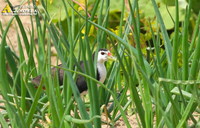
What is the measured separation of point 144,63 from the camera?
A: 1.64 metres

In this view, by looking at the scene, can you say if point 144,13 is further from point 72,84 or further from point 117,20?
point 72,84

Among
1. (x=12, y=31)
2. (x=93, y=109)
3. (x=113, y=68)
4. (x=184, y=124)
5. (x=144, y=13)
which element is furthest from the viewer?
(x=12, y=31)

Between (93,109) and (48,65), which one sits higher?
(48,65)

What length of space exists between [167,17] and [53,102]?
304 cm

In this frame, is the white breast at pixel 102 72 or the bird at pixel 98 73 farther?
the white breast at pixel 102 72

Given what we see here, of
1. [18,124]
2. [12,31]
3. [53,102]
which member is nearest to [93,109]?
[53,102]

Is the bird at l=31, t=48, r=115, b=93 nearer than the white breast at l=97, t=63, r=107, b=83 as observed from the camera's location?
Yes

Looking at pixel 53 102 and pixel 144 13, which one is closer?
pixel 53 102

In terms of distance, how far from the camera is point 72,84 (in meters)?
1.60

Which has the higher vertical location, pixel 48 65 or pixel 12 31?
pixel 48 65

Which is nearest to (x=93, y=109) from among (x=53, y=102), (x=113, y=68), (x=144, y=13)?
(x=53, y=102)

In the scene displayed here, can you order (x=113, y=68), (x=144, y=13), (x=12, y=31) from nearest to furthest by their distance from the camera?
(x=113, y=68) → (x=144, y=13) → (x=12, y=31)

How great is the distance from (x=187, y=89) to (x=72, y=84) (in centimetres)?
39

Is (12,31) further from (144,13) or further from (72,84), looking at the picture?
(72,84)
